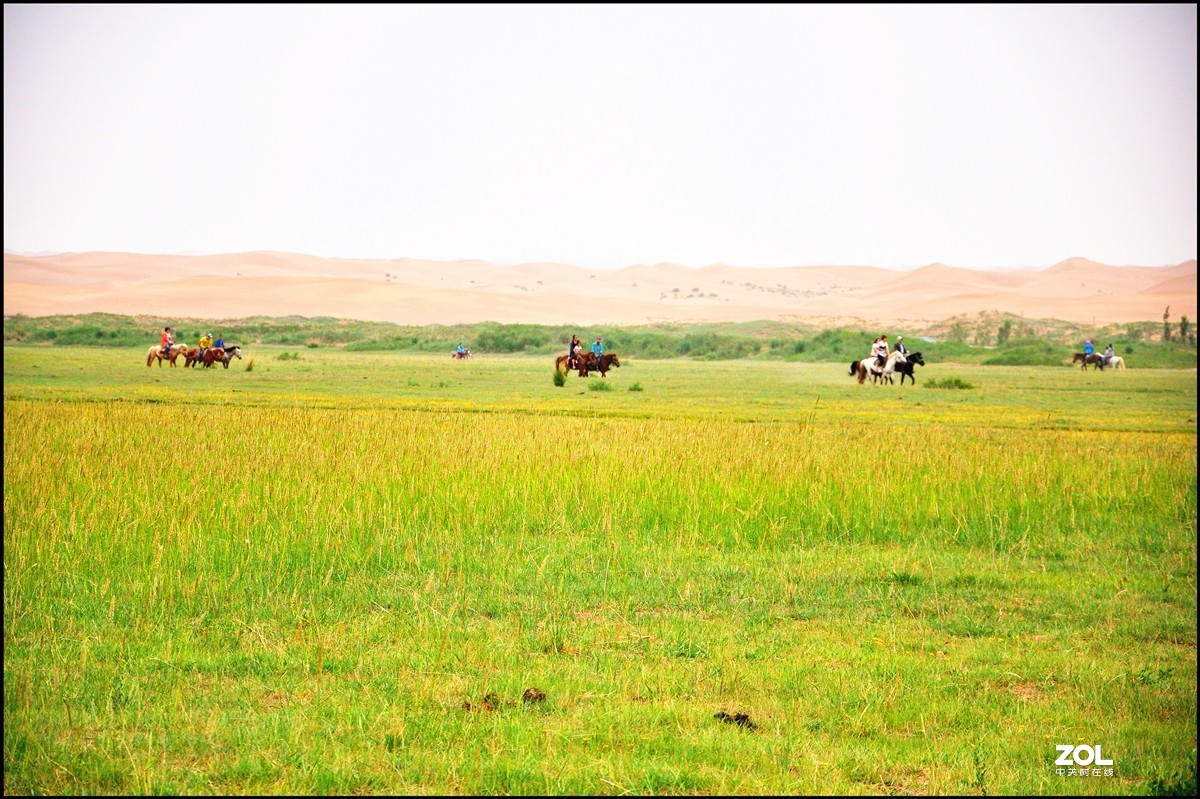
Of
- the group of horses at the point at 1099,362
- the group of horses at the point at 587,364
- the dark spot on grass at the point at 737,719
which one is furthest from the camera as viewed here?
the group of horses at the point at 1099,362

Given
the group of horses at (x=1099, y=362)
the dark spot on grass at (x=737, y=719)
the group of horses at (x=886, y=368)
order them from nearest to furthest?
the dark spot on grass at (x=737, y=719), the group of horses at (x=886, y=368), the group of horses at (x=1099, y=362)

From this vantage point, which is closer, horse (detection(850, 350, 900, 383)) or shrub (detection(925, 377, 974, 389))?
shrub (detection(925, 377, 974, 389))

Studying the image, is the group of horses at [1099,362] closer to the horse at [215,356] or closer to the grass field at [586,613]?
the grass field at [586,613]

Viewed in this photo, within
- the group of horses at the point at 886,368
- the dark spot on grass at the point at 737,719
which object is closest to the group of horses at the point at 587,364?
the group of horses at the point at 886,368

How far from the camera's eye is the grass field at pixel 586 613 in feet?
18.8

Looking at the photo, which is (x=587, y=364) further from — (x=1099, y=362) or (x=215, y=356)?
(x=1099, y=362)

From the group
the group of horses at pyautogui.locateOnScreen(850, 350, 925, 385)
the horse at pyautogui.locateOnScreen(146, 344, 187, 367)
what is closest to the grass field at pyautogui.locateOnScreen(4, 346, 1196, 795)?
the group of horses at pyautogui.locateOnScreen(850, 350, 925, 385)

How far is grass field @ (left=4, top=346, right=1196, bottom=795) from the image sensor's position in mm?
5742

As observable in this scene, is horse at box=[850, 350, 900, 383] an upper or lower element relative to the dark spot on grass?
upper

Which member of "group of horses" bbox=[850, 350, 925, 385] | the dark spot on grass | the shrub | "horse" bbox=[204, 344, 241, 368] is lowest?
the dark spot on grass

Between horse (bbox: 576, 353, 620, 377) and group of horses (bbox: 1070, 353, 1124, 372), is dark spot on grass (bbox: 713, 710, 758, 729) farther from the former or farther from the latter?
group of horses (bbox: 1070, 353, 1124, 372)

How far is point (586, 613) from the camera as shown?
890cm

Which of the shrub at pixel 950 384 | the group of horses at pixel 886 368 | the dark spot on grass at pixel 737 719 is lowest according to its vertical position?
the dark spot on grass at pixel 737 719

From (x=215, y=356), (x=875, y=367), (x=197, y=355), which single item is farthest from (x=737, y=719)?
(x=197, y=355)
